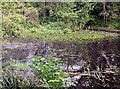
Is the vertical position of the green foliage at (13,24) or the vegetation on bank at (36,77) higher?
the green foliage at (13,24)

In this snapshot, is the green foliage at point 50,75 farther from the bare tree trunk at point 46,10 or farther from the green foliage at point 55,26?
the bare tree trunk at point 46,10

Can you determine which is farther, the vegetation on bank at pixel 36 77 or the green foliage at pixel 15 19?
the green foliage at pixel 15 19

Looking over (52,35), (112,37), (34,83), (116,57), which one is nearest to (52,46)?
(52,35)

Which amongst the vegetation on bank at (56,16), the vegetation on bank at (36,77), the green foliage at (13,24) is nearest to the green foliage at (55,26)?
the vegetation on bank at (56,16)

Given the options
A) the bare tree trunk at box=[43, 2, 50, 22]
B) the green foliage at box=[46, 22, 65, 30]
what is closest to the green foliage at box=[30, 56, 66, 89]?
the green foliage at box=[46, 22, 65, 30]

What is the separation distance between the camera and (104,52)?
9.43 ft

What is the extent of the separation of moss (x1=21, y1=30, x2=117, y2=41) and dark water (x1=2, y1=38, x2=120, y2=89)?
16cm

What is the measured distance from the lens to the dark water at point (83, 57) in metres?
2.11

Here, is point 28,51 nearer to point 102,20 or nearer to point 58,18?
point 58,18

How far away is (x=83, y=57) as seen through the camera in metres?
2.67

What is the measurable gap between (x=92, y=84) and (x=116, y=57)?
77 cm

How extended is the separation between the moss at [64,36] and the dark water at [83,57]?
157 millimetres

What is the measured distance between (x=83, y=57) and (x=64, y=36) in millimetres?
839

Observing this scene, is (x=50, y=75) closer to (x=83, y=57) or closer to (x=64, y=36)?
(x=83, y=57)
